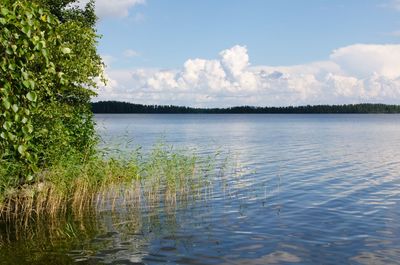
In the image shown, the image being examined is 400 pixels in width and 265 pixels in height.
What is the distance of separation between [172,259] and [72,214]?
322 inches

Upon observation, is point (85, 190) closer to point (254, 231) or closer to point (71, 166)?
point (71, 166)

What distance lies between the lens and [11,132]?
762 cm

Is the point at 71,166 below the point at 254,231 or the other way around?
the other way around

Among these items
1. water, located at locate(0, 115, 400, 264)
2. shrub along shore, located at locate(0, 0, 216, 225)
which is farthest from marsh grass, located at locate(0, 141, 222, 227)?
water, located at locate(0, 115, 400, 264)

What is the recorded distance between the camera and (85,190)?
2288 cm

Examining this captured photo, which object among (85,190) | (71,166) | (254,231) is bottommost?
(254,231)

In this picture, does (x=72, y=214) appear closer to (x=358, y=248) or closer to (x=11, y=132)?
(x=358, y=248)

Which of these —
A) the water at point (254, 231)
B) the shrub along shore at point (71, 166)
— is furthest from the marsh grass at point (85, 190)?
the water at point (254, 231)

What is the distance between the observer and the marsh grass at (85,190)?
20.6m

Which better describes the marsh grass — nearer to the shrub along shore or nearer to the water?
the shrub along shore

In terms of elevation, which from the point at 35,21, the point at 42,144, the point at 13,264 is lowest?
the point at 13,264

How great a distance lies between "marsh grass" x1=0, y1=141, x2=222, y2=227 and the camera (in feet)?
67.5

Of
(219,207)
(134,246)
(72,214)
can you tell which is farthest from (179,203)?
(134,246)

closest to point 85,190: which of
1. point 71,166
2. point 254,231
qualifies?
point 71,166
